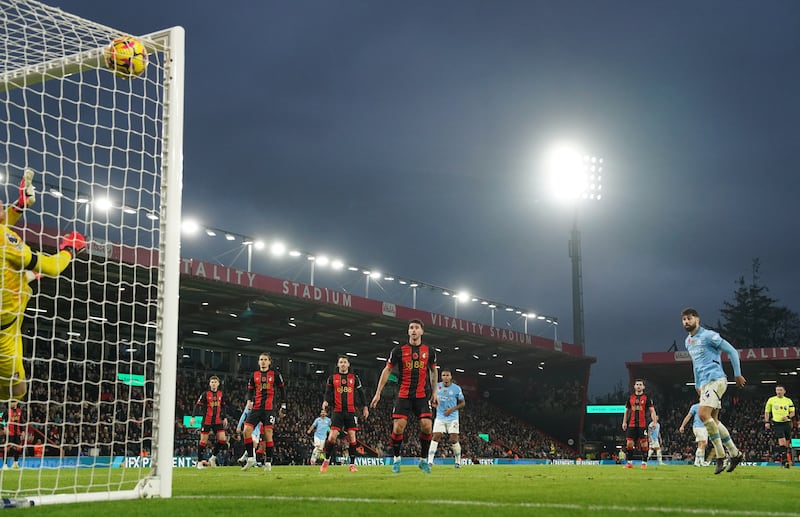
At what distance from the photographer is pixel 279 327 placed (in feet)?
133

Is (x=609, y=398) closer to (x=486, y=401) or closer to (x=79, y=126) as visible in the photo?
(x=486, y=401)

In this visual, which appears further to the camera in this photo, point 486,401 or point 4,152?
point 486,401

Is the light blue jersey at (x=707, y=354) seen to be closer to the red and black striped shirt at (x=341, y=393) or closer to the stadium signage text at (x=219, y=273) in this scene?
the red and black striped shirt at (x=341, y=393)

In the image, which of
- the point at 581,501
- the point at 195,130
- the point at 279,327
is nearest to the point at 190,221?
the point at 279,327

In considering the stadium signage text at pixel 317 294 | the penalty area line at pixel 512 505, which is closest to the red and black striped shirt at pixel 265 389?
the penalty area line at pixel 512 505

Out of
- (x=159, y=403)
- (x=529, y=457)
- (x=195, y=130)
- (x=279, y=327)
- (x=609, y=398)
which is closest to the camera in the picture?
(x=159, y=403)

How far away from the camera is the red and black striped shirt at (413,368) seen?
12.5 metres

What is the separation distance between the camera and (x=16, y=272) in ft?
22.2

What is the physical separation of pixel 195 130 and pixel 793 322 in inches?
2776

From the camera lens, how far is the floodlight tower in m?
48.9

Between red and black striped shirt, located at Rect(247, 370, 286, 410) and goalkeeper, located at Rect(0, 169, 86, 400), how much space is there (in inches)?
380

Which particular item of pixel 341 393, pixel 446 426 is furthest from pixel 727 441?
pixel 446 426

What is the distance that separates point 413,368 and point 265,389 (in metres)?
5.04

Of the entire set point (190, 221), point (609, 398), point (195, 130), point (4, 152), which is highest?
point (195, 130)
